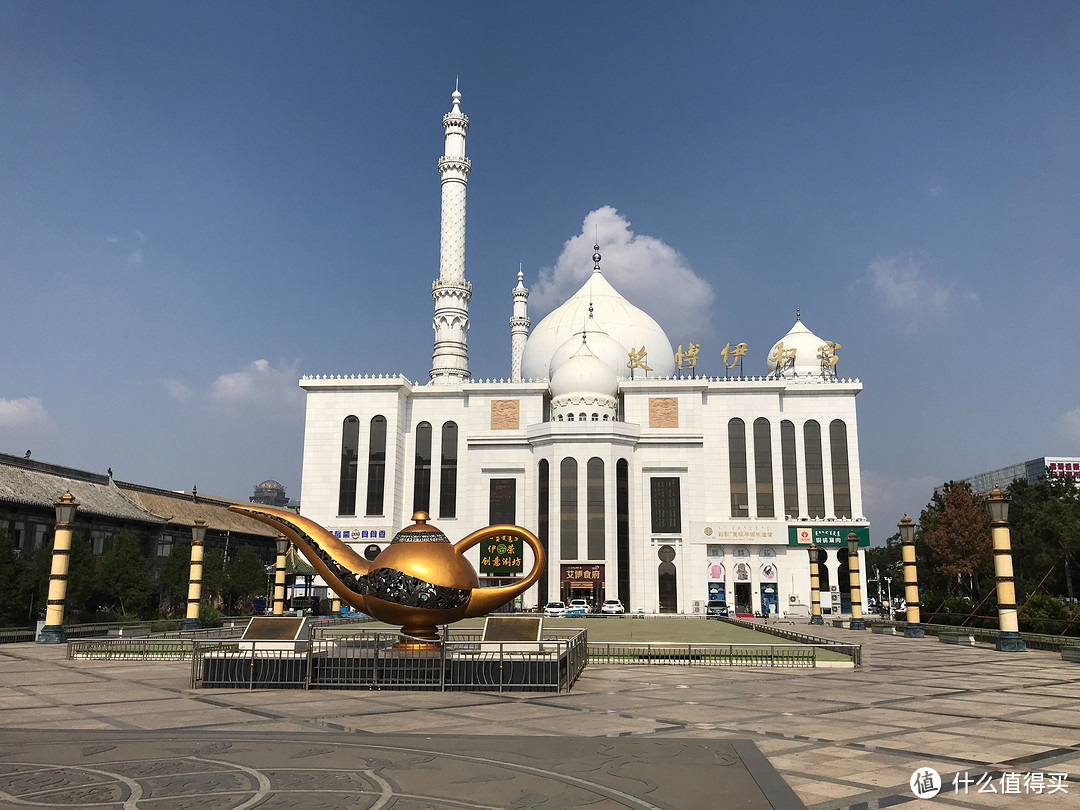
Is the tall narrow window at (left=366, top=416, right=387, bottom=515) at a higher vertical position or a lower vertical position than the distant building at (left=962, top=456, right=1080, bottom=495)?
lower

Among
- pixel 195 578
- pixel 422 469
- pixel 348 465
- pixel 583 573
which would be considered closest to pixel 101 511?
pixel 195 578

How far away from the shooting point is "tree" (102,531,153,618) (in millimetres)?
33281

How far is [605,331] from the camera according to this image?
67312 mm

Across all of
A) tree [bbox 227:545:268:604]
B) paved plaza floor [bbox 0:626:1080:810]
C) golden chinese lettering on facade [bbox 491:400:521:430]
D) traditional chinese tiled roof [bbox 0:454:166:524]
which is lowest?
paved plaza floor [bbox 0:626:1080:810]

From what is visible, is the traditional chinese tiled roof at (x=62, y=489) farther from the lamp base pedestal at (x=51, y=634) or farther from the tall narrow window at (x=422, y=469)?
the tall narrow window at (x=422, y=469)

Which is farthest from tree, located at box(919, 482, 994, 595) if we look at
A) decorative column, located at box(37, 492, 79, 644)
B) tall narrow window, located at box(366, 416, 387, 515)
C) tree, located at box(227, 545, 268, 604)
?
decorative column, located at box(37, 492, 79, 644)

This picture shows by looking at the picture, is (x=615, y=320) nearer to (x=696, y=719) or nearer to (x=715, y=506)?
(x=715, y=506)

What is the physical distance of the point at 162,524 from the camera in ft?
146

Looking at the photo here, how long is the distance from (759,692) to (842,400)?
47508 mm

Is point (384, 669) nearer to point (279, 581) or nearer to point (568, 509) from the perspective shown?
point (279, 581)

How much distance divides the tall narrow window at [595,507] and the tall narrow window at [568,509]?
807 millimetres

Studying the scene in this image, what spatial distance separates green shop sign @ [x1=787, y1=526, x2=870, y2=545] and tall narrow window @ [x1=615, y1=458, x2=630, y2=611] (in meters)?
11.1

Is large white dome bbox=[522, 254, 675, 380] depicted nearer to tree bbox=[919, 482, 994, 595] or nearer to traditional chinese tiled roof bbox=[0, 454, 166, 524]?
tree bbox=[919, 482, 994, 595]

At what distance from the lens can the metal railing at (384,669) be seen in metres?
14.9
